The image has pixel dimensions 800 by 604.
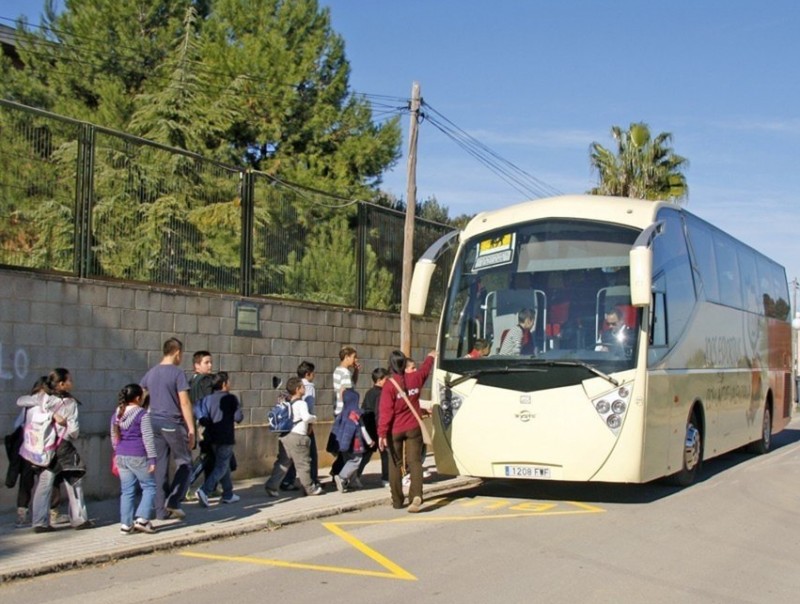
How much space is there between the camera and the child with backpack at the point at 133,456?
30.4 feet

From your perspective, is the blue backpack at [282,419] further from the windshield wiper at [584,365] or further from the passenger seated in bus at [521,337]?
the windshield wiper at [584,365]

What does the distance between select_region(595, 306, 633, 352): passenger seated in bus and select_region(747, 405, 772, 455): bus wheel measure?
8759 mm

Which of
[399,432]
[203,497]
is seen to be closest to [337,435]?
[399,432]

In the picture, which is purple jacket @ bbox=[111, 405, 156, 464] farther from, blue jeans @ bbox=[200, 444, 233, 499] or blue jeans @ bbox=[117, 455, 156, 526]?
blue jeans @ bbox=[200, 444, 233, 499]

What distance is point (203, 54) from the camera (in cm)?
3102

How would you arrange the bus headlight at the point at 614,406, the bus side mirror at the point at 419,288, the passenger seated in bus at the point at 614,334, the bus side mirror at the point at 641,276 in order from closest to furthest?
1. the bus side mirror at the point at 641,276
2. the bus headlight at the point at 614,406
3. the passenger seated in bus at the point at 614,334
4. the bus side mirror at the point at 419,288

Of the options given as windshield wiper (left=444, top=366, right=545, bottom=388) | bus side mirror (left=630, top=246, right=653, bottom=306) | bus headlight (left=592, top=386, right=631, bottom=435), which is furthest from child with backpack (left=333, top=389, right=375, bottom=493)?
bus side mirror (left=630, top=246, right=653, bottom=306)

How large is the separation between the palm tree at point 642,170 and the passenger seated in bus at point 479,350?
21146 mm

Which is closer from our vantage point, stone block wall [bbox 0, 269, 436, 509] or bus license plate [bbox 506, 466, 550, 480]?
stone block wall [bbox 0, 269, 436, 509]

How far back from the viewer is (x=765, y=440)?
1877 cm

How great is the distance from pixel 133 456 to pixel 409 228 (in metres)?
9.82

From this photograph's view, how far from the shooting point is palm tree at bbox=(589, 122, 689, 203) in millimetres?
31656

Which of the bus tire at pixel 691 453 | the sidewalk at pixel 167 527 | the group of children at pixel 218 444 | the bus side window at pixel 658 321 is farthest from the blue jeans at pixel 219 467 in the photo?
the bus tire at pixel 691 453

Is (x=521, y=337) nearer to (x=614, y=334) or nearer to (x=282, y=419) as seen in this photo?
(x=614, y=334)
